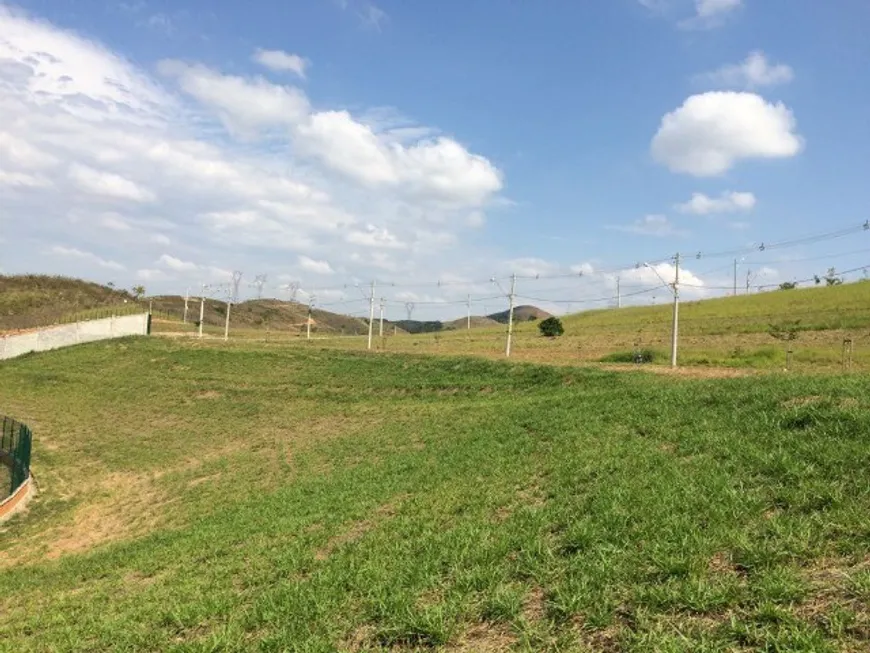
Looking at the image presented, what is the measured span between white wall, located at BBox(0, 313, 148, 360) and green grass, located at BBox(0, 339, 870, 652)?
47.4 metres

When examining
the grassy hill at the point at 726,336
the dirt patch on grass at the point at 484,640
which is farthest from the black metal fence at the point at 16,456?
the grassy hill at the point at 726,336

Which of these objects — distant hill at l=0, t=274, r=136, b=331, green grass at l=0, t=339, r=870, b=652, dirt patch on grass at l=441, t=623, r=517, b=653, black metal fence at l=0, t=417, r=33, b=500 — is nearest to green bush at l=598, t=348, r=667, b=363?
green grass at l=0, t=339, r=870, b=652

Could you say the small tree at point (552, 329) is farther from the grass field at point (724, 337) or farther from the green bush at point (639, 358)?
the green bush at point (639, 358)

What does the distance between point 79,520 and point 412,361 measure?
27434 mm

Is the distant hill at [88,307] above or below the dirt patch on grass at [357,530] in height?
above

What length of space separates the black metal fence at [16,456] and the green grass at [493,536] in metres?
0.89

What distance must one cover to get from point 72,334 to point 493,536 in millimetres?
71892

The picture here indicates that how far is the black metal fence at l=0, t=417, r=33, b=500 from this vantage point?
72.6ft

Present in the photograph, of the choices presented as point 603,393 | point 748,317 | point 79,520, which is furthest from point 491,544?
point 748,317

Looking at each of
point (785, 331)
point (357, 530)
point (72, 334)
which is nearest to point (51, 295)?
point (72, 334)

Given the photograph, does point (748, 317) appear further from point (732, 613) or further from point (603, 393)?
point (732, 613)

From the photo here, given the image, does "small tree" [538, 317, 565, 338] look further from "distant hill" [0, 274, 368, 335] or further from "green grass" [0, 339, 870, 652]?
"green grass" [0, 339, 870, 652]

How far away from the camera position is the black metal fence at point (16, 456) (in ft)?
72.6

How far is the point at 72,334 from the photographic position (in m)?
67.5
